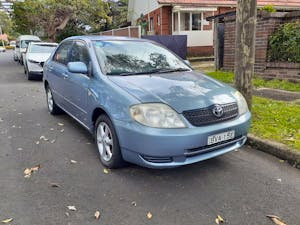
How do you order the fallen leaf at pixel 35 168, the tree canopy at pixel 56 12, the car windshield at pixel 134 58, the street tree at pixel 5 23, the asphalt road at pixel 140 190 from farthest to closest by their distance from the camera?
the street tree at pixel 5 23 < the tree canopy at pixel 56 12 < the car windshield at pixel 134 58 < the fallen leaf at pixel 35 168 < the asphalt road at pixel 140 190

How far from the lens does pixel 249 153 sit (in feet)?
13.1

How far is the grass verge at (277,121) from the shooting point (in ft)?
13.4

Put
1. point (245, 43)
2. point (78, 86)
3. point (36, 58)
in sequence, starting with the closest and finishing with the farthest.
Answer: point (78, 86)
point (245, 43)
point (36, 58)

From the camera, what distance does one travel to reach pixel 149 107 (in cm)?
298

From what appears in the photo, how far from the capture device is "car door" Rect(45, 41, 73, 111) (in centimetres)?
503

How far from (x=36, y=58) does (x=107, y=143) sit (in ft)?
30.9

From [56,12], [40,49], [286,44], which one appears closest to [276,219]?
[286,44]

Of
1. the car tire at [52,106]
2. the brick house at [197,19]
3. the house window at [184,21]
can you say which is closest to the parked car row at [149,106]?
the car tire at [52,106]

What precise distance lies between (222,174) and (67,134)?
2.75m

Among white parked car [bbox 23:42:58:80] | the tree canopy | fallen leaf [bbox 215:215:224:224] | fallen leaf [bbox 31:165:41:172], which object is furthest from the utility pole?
the tree canopy

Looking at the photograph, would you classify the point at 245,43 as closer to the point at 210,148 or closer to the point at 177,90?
the point at 177,90

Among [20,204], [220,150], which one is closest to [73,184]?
[20,204]

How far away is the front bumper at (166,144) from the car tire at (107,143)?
0.14 metres

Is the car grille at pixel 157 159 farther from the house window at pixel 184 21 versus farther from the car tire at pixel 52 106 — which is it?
the house window at pixel 184 21
